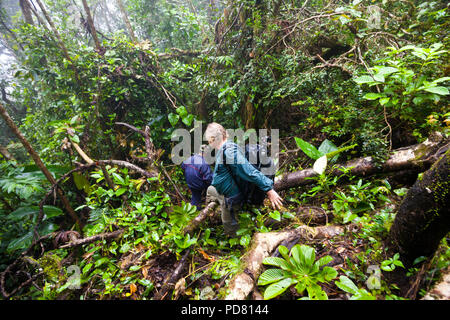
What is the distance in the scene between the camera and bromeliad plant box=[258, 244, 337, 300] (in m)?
1.36

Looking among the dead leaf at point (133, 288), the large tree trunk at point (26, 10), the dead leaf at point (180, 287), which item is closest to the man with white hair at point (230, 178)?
the dead leaf at point (180, 287)

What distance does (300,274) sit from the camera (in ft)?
4.88

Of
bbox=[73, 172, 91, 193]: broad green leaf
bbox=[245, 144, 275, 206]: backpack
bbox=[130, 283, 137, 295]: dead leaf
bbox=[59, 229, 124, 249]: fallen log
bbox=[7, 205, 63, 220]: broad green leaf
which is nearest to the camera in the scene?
bbox=[130, 283, 137, 295]: dead leaf

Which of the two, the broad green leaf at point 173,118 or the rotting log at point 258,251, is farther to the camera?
the broad green leaf at point 173,118

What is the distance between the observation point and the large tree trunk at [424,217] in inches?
41.1

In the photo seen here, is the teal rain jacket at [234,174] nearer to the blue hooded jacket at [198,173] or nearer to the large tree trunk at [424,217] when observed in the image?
the blue hooded jacket at [198,173]

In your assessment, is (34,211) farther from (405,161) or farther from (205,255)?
(405,161)

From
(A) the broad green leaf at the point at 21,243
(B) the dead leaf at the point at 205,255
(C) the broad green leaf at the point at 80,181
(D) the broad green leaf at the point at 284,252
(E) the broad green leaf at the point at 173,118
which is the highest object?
(E) the broad green leaf at the point at 173,118

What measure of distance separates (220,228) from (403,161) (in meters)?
2.47

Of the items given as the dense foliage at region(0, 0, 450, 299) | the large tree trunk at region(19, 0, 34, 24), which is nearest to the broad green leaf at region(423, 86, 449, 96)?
the dense foliage at region(0, 0, 450, 299)

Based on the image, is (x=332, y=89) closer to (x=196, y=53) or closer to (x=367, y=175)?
(x=367, y=175)

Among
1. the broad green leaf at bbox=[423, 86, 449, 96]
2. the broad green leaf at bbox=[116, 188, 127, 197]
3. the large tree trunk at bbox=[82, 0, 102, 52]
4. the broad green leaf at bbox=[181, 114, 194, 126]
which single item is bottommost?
the broad green leaf at bbox=[116, 188, 127, 197]

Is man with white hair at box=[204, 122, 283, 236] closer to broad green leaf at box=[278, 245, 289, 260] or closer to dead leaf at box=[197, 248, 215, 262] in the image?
dead leaf at box=[197, 248, 215, 262]

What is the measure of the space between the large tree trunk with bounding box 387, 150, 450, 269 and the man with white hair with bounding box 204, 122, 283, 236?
3.48ft
